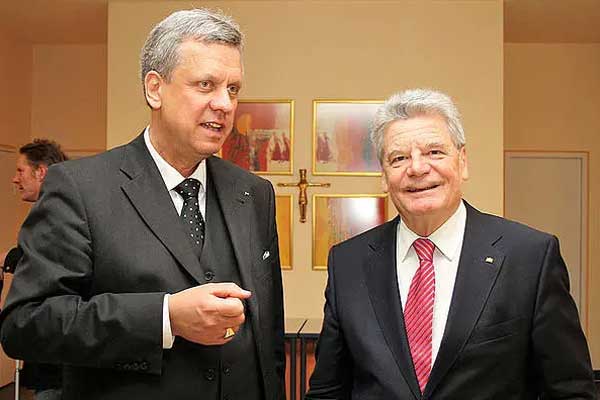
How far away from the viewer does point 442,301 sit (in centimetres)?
200

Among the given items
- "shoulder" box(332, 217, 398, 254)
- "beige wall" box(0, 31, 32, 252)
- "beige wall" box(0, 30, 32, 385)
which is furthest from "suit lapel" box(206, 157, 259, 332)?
"beige wall" box(0, 31, 32, 252)

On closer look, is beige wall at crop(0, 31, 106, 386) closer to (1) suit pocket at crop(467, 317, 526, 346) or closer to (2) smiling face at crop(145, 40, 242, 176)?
(2) smiling face at crop(145, 40, 242, 176)

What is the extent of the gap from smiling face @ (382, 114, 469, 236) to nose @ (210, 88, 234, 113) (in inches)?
17.5

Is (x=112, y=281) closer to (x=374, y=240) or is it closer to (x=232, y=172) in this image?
(x=232, y=172)

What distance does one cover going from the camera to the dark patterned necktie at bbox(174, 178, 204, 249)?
75.1 inches

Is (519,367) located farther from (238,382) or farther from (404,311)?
(238,382)

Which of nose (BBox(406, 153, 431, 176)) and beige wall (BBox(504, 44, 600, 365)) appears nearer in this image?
nose (BBox(406, 153, 431, 176))

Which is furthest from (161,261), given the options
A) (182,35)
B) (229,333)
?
(182,35)

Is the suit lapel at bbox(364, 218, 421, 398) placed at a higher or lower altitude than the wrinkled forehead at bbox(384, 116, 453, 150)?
lower

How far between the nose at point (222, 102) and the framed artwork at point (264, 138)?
5195mm

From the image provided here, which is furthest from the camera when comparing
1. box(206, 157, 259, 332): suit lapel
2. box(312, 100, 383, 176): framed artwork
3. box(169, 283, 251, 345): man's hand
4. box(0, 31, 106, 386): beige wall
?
box(0, 31, 106, 386): beige wall

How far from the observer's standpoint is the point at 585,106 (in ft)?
27.6

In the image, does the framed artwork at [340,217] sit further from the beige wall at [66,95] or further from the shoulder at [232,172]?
the shoulder at [232,172]

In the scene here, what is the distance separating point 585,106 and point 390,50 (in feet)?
8.67
